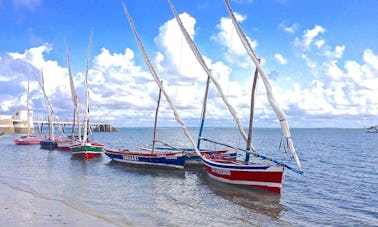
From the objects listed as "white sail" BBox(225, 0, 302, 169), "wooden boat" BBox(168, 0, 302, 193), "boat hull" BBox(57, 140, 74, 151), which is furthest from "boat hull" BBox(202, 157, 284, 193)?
"boat hull" BBox(57, 140, 74, 151)

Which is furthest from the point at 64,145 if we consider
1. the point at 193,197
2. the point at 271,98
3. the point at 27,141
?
the point at 271,98

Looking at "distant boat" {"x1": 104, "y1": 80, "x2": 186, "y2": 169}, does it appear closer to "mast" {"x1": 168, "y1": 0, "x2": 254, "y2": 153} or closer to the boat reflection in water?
the boat reflection in water

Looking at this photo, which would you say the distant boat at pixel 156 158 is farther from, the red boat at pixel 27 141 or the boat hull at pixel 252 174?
the red boat at pixel 27 141

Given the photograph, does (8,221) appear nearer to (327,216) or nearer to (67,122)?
(327,216)

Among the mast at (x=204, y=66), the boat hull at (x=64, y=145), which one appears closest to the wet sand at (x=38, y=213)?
the mast at (x=204, y=66)

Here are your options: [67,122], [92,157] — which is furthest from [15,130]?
[92,157]

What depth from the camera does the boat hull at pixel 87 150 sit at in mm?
51566

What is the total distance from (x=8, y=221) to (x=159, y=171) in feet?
70.6

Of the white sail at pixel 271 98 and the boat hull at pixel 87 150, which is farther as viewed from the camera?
the boat hull at pixel 87 150

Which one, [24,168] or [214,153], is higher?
[214,153]

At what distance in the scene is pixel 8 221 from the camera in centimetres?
1675

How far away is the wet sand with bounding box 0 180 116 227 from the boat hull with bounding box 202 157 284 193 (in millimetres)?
12915

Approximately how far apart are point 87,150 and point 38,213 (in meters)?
33.7

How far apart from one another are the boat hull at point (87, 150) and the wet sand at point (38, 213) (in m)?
27.9
